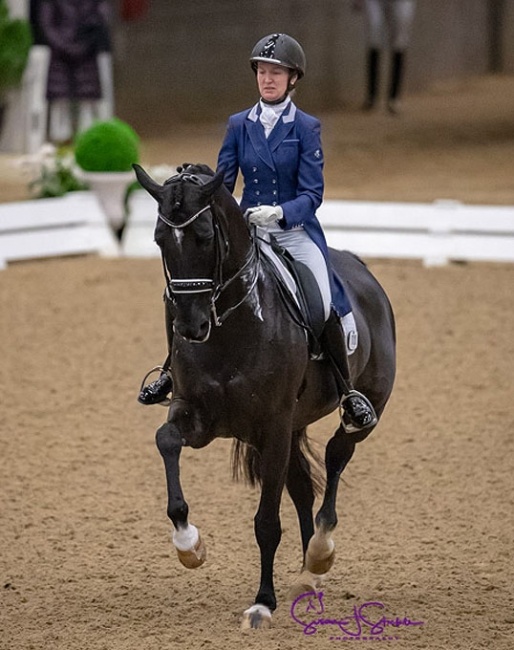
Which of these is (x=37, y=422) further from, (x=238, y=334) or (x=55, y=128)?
(x=55, y=128)

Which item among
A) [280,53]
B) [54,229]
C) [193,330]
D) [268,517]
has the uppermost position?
[280,53]

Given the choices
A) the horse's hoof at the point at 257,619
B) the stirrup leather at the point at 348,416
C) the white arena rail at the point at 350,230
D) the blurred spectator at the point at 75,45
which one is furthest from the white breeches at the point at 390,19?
the horse's hoof at the point at 257,619

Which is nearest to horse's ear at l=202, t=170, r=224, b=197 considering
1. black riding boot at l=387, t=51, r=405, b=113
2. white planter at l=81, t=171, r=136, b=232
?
white planter at l=81, t=171, r=136, b=232

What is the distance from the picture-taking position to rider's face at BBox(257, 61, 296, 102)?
509cm

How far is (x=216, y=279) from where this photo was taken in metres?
4.74

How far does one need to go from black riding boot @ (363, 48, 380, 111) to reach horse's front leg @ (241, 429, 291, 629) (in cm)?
1758

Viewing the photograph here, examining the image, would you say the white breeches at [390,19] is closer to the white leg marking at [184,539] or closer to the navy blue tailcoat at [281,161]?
the navy blue tailcoat at [281,161]

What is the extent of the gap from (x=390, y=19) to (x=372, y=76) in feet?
3.25

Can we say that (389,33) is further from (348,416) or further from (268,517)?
(268,517)

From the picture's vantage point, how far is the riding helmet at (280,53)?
5012 millimetres

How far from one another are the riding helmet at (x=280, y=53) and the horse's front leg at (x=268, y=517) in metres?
1.37

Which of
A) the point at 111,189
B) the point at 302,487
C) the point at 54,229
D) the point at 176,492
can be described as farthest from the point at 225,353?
the point at 111,189

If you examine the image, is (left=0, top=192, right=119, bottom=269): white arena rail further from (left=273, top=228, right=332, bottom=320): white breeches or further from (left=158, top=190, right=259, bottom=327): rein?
(left=158, top=190, right=259, bottom=327): rein
